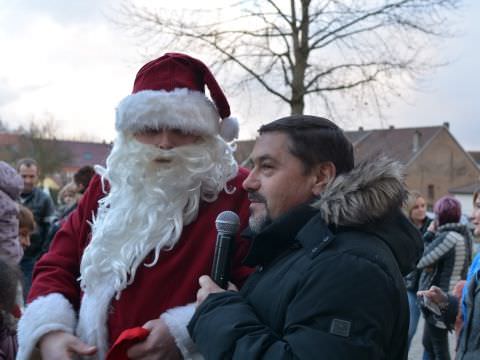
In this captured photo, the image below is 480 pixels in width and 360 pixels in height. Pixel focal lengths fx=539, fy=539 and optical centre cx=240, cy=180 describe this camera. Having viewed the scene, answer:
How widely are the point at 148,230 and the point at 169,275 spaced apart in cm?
23

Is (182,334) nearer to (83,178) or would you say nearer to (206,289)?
(206,289)

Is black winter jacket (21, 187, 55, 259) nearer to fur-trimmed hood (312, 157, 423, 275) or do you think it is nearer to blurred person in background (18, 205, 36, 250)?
blurred person in background (18, 205, 36, 250)

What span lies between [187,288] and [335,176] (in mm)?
740

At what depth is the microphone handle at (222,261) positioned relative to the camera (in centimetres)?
194

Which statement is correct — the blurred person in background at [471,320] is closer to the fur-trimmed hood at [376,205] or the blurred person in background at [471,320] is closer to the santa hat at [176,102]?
the fur-trimmed hood at [376,205]

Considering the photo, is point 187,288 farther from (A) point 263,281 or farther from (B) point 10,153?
(B) point 10,153

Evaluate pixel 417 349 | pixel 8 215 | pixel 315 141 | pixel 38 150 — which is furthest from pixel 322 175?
pixel 38 150

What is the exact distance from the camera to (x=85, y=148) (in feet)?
210

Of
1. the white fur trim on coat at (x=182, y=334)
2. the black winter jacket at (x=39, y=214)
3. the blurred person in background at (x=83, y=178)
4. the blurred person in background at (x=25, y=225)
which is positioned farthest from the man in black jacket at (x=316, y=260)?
the black winter jacket at (x=39, y=214)

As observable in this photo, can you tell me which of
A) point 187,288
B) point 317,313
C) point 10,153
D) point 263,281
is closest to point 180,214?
point 187,288

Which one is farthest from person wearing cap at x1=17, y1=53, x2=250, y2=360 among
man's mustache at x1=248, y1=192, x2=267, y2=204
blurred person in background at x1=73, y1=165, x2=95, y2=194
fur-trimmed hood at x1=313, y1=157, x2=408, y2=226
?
blurred person in background at x1=73, y1=165, x2=95, y2=194

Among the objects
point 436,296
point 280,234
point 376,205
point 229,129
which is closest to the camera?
point 376,205

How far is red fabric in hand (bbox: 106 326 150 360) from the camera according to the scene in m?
1.95

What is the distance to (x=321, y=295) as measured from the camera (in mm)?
1565
